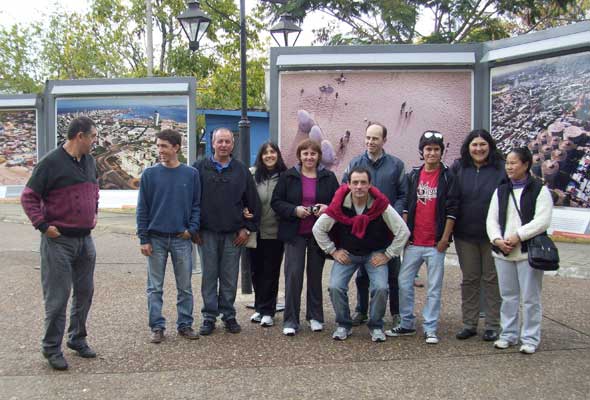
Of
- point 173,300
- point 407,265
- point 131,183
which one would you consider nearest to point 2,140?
point 131,183

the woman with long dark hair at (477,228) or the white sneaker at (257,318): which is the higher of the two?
the woman with long dark hair at (477,228)

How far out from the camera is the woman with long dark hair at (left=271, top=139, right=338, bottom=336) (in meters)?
5.50

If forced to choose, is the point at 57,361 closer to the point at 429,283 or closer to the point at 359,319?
the point at 359,319

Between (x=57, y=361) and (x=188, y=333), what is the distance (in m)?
1.14

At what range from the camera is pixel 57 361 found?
15.0 feet

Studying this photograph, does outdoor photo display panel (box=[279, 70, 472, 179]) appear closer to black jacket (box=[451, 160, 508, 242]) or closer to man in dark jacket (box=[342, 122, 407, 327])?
man in dark jacket (box=[342, 122, 407, 327])

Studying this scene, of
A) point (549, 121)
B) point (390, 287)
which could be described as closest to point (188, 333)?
point (390, 287)

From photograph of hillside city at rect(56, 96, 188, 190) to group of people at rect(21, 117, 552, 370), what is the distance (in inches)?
119

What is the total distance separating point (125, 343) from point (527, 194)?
11.4 ft

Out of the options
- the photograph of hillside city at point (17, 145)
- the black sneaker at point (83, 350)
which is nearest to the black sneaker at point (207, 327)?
the black sneaker at point (83, 350)

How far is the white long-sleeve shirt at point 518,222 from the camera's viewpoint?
487cm

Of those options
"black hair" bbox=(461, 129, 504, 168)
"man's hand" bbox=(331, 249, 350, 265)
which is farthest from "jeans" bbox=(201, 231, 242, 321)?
"black hair" bbox=(461, 129, 504, 168)

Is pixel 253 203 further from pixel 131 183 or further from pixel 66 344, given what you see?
pixel 131 183

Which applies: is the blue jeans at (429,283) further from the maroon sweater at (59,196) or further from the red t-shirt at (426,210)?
the maroon sweater at (59,196)
